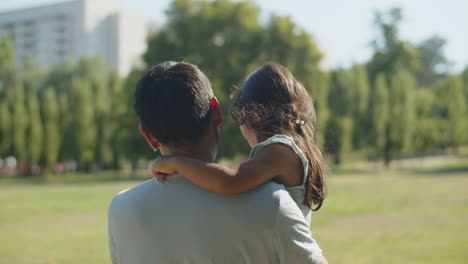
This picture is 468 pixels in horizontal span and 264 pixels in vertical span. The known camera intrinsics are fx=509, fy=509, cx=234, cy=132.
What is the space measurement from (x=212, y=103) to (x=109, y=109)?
140 ft

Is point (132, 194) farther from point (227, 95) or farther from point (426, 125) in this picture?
point (426, 125)

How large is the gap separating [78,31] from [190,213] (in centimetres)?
8762

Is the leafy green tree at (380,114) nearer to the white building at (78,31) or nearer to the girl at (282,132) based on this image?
the girl at (282,132)

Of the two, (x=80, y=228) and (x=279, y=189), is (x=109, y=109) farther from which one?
(x=279, y=189)

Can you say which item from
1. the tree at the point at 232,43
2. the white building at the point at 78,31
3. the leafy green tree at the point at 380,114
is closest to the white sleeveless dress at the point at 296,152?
the tree at the point at 232,43

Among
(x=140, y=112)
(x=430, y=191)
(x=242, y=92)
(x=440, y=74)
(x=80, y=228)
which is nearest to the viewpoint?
(x=140, y=112)

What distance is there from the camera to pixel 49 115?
41.5 meters

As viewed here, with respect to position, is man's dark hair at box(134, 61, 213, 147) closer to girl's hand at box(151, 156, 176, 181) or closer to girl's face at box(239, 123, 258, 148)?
girl's hand at box(151, 156, 176, 181)

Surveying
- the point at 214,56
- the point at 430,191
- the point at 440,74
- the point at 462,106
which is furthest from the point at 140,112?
the point at 440,74

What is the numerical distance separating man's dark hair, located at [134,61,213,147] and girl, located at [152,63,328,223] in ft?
0.38

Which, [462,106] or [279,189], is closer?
[279,189]

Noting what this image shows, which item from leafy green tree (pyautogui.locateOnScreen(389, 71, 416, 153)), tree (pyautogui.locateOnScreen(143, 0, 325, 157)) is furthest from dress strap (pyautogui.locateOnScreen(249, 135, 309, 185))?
leafy green tree (pyautogui.locateOnScreen(389, 71, 416, 153))

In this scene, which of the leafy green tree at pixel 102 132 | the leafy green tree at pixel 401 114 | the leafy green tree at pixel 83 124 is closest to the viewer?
the leafy green tree at pixel 83 124

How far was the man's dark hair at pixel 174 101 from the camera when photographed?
147cm
